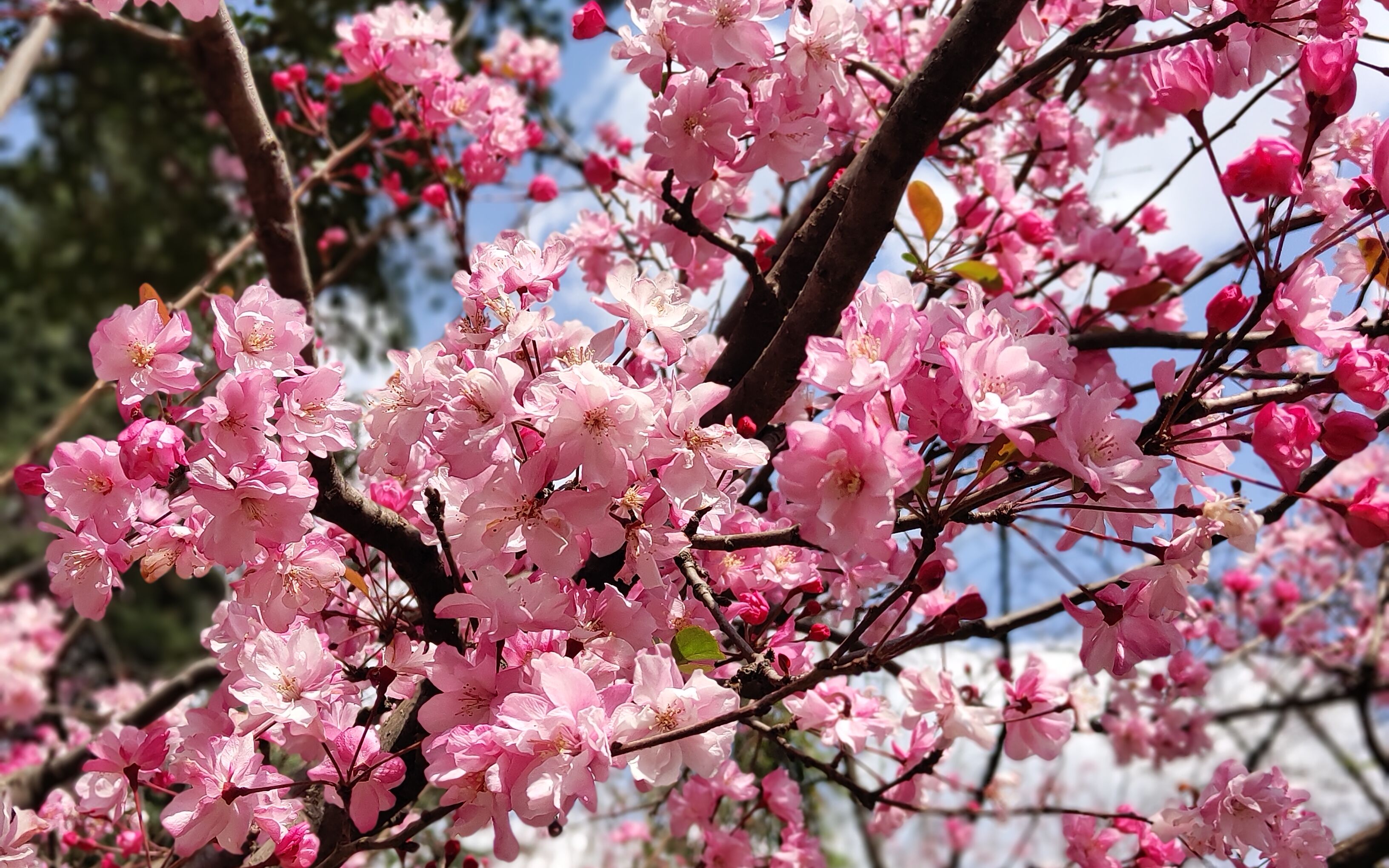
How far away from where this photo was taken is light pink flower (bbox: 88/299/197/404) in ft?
3.82

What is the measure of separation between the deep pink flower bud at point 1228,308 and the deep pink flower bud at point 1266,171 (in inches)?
6.2

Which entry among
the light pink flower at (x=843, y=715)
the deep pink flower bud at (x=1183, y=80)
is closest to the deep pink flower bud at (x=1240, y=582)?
the light pink flower at (x=843, y=715)

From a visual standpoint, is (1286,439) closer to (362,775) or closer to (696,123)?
(696,123)

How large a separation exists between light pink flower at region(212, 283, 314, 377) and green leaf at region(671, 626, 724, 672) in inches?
24.8

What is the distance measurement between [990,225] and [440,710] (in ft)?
4.72

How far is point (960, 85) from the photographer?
128cm

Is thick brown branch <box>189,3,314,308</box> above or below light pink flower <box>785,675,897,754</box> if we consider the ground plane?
above

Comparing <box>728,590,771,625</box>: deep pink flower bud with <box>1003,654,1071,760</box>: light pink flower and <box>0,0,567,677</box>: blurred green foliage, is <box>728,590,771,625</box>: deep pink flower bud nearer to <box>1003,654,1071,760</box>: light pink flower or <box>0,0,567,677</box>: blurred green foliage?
<box>1003,654,1071,760</box>: light pink flower

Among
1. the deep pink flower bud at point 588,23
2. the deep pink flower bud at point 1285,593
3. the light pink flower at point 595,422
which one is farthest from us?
the deep pink flower bud at point 1285,593

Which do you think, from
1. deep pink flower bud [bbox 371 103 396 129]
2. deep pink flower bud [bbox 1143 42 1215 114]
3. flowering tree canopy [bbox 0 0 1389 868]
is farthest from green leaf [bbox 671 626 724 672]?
deep pink flower bud [bbox 371 103 396 129]

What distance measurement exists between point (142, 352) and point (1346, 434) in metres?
1.44

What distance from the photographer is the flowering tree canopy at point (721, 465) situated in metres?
1.01

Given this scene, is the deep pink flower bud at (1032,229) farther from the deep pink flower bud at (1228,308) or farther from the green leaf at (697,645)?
the green leaf at (697,645)

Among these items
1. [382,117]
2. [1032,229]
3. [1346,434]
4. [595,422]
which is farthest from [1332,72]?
[382,117]
